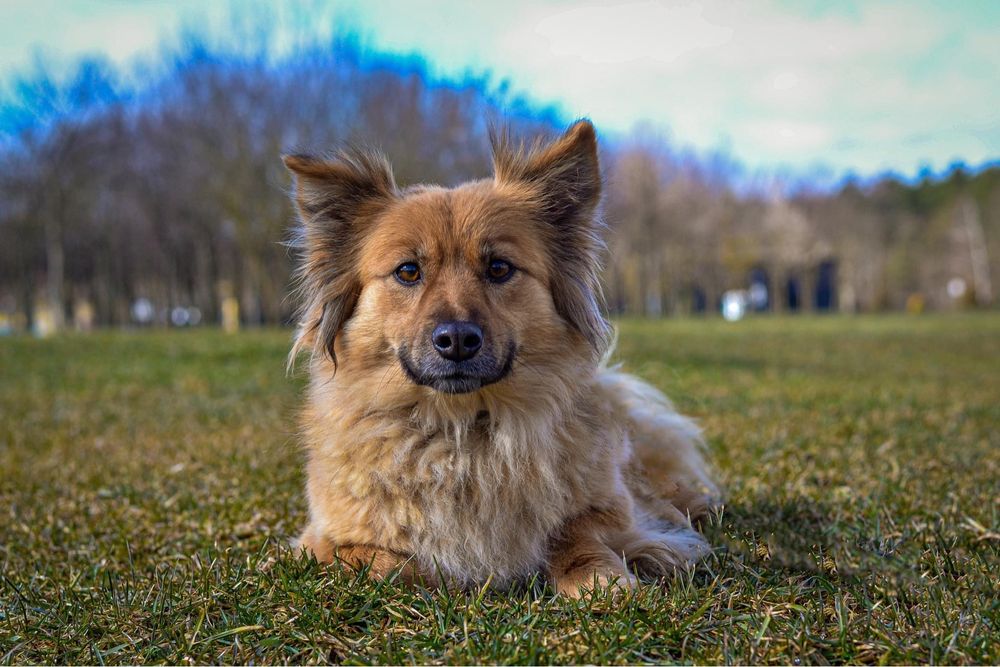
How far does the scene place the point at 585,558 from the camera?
11.4 feet

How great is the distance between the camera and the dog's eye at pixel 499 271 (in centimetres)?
374

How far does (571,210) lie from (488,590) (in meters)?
1.91

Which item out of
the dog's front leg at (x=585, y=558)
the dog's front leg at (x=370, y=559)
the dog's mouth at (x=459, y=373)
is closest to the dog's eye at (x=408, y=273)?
the dog's mouth at (x=459, y=373)

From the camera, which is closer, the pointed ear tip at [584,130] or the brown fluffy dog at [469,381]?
the brown fluffy dog at [469,381]

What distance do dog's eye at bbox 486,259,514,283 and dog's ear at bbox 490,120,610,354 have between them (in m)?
0.28

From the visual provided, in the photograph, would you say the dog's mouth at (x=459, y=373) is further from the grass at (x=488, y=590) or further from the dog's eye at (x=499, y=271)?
the grass at (x=488, y=590)

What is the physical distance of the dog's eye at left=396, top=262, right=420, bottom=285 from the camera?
12.3ft

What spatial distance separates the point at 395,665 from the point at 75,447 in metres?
6.34

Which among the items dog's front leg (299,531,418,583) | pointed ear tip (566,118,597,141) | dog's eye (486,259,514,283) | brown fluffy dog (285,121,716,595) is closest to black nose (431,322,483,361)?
brown fluffy dog (285,121,716,595)

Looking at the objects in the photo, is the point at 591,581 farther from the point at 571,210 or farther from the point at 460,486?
the point at 571,210

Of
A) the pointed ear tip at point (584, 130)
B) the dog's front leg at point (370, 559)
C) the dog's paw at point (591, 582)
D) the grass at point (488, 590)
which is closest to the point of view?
the grass at point (488, 590)

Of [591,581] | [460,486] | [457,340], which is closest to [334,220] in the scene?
[457,340]

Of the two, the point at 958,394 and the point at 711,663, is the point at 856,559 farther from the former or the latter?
the point at 958,394

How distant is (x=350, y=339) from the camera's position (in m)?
3.93
